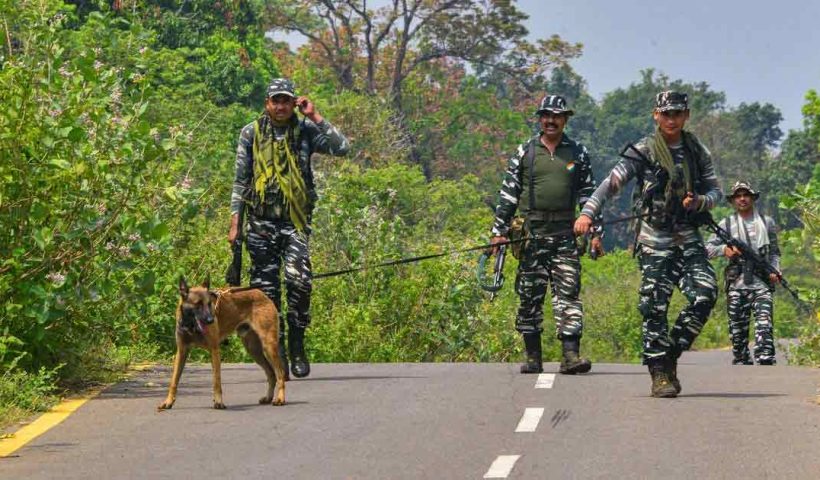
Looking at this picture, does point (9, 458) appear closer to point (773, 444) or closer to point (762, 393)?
point (773, 444)

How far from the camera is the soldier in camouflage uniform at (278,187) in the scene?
13.2m

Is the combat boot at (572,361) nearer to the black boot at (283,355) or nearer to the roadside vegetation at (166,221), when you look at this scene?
the roadside vegetation at (166,221)

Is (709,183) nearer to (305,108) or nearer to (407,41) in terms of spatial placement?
(305,108)

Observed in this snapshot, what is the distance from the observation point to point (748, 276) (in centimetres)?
1789

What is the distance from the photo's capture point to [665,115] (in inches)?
469

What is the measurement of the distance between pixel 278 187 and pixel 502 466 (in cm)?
458

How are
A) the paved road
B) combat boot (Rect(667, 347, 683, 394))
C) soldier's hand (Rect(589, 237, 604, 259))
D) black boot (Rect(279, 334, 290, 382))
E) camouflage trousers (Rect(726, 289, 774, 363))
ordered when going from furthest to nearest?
camouflage trousers (Rect(726, 289, 774, 363)), soldier's hand (Rect(589, 237, 604, 259)), black boot (Rect(279, 334, 290, 382)), combat boot (Rect(667, 347, 683, 394)), the paved road

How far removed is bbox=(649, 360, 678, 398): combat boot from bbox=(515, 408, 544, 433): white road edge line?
1.01 metres

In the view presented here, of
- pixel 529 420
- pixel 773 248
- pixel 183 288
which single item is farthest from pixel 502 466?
pixel 773 248

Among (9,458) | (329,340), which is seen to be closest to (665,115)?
(9,458)

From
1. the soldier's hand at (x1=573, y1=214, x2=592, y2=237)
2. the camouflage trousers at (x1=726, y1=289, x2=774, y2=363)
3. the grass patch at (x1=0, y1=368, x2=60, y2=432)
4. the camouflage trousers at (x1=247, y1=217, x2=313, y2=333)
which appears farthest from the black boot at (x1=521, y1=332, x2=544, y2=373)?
the camouflage trousers at (x1=726, y1=289, x2=774, y2=363)

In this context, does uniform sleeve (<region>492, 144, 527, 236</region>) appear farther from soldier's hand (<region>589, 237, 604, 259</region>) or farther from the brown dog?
the brown dog

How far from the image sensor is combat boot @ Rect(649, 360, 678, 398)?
12086 millimetres

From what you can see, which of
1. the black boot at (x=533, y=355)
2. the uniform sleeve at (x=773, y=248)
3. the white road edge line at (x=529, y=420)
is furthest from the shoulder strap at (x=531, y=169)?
the uniform sleeve at (x=773, y=248)
